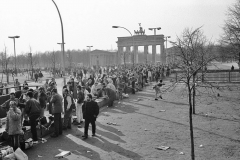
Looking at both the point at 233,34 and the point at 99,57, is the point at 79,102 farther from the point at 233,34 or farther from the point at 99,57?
the point at 99,57

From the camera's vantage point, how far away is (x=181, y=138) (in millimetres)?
9070

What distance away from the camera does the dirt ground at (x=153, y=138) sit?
299 inches

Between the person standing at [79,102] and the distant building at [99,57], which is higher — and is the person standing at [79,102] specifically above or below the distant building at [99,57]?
below

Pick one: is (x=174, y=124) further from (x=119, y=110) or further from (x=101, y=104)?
(x=101, y=104)

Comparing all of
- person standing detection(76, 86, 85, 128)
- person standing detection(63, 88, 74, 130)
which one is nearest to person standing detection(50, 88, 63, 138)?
person standing detection(63, 88, 74, 130)

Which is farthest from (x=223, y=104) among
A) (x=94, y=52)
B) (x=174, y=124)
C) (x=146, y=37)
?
(x=94, y=52)

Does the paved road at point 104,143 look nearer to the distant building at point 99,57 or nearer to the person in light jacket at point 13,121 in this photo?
the person in light jacket at point 13,121

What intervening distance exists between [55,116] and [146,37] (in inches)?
3015

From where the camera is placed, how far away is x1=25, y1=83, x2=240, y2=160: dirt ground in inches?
299

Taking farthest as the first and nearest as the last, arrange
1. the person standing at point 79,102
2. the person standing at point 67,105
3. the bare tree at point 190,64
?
1. the person standing at point 79,102
2. the person standing at point 67,105
3. the bare tree at point 190,64

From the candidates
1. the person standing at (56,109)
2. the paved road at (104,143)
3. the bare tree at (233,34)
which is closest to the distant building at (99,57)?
the bare tree at (233,34)

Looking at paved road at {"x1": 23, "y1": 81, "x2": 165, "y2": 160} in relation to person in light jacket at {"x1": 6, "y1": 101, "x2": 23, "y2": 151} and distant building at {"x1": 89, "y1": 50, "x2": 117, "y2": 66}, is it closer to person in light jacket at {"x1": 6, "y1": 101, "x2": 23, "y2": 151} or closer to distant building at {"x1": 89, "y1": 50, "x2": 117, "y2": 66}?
person in light jacket at {"x1": 6, "y1": 101, "x2": 23, "y2": 151}

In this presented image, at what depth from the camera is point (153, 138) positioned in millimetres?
9219

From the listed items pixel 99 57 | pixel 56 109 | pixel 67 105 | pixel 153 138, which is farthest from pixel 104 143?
pixel 99 57
